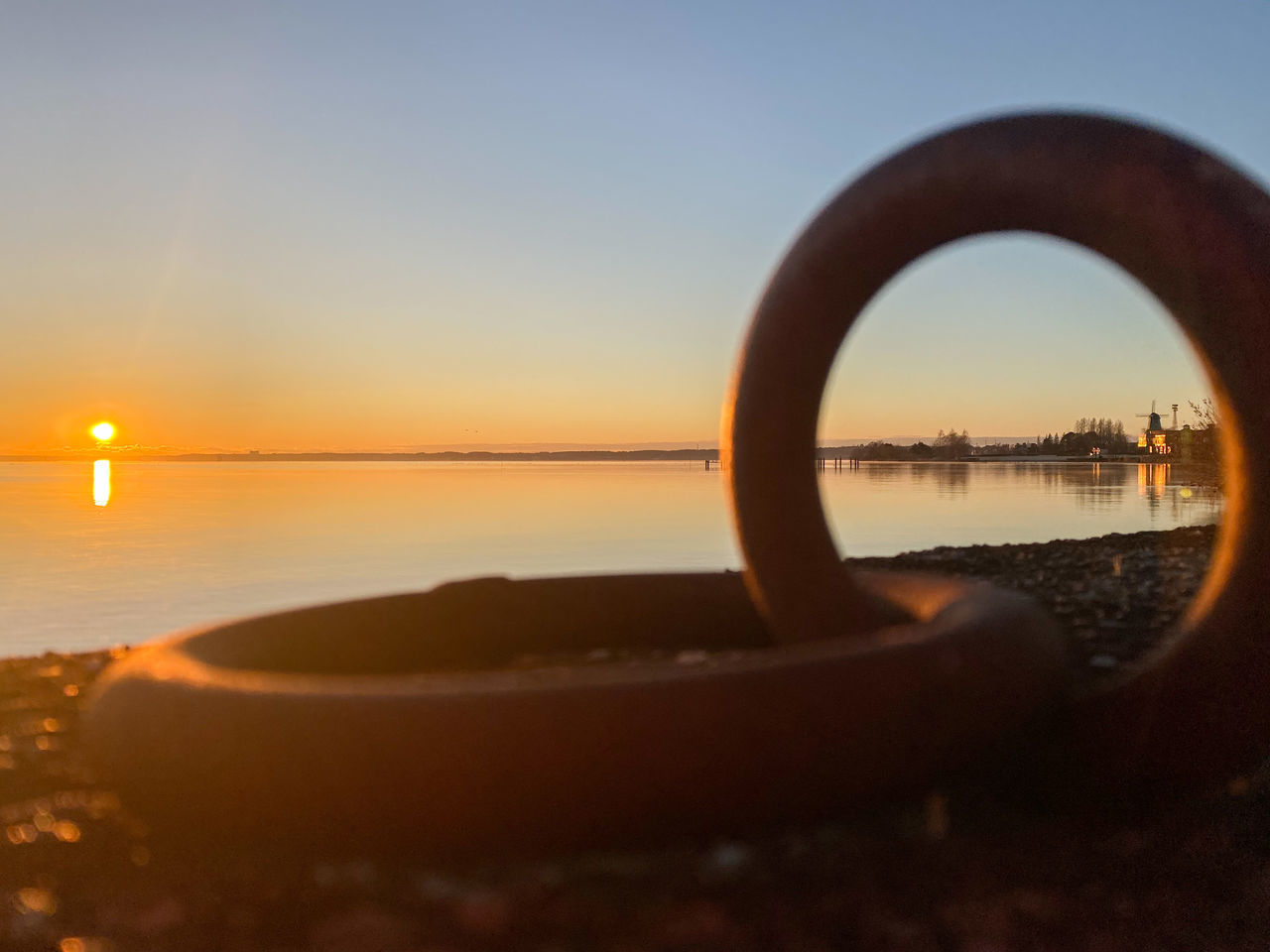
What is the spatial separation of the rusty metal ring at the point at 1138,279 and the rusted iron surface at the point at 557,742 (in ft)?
2.06

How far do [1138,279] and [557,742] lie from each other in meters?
2.91

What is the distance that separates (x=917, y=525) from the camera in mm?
22531

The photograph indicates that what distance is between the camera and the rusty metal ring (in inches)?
142

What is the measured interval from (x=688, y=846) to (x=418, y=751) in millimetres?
942

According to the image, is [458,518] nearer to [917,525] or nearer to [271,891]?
[917,525]

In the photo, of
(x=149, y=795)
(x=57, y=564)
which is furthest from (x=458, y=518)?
(x=149, y=795)

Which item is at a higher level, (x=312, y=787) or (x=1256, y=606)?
(x=1256, y=606)

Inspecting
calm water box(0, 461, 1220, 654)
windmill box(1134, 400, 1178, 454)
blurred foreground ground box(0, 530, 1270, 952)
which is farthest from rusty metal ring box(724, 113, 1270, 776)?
windmill box(1134, 400, 1178, 454)

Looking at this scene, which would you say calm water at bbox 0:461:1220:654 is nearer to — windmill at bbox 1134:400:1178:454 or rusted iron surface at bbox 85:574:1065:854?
rusted iron surface at bbox 85:574:1065:854

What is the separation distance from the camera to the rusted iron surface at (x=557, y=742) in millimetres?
2945

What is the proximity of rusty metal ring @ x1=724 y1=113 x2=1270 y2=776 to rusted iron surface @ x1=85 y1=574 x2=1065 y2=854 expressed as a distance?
0.63 m

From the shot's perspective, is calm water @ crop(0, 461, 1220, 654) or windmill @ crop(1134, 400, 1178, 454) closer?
calm water @ crop(0, 461, 1220, 654)

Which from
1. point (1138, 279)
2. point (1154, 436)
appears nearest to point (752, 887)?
point (1138, 279)

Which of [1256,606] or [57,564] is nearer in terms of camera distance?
[1256,606]
